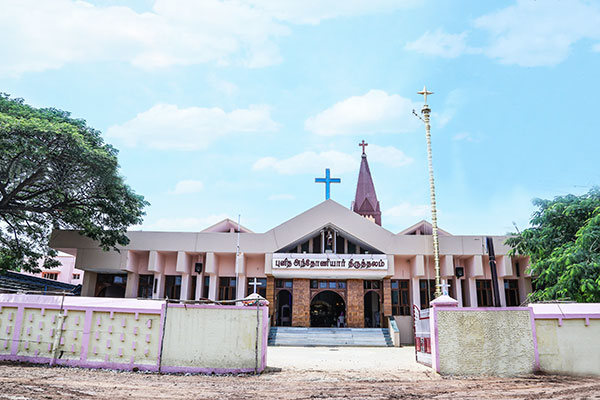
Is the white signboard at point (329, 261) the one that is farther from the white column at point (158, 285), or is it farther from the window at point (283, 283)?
the white column at point (158, 285)

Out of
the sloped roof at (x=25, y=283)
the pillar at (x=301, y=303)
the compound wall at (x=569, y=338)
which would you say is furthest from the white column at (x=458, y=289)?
the sloped roof at (x=25, y=283)

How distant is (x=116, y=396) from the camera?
6.69 m

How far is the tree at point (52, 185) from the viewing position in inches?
523

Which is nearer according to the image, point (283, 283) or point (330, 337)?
point (330, 337)

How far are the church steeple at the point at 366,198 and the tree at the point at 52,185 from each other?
16.5 meters

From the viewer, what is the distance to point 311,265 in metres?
19.9

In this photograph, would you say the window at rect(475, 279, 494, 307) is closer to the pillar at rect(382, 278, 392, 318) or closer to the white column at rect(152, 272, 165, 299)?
the pillar at rect(382, 278, 392, 318)

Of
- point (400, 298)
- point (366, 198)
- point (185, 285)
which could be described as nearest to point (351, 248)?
point (400, 298)

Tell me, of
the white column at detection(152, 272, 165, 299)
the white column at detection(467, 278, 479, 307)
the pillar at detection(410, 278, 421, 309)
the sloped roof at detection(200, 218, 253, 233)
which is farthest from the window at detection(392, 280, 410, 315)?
the white column at detection(152, 272, 165, 299)

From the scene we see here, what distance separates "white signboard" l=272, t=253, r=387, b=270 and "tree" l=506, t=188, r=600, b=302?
5.76 meters

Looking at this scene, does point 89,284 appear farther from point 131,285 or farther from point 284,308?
point 284,308

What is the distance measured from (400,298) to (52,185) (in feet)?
52.1

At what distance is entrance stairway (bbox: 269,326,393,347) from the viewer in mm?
18328

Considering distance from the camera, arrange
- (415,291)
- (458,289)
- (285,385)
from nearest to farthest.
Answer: (285,385) → (415,291) → (458,289)
